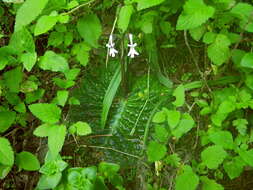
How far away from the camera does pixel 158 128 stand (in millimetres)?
1507

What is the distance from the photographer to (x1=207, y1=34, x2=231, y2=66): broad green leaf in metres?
1.49

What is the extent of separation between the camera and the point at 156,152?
143 centimetres

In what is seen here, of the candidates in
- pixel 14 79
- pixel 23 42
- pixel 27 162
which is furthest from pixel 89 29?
pixel 27 162

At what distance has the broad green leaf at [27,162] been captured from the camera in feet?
4.81

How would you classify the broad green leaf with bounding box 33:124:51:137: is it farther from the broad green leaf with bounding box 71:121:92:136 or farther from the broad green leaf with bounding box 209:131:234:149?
the broad green leaf with bounding box 209:131:234:149

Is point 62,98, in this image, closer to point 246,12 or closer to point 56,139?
point 56,139

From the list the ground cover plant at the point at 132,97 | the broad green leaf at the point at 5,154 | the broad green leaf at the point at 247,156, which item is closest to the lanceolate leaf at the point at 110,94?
→ the ground cover plant at the point at 132,97

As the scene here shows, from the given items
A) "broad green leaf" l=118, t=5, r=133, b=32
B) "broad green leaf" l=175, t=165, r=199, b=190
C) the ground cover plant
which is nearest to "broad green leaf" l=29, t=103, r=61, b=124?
the ground cover plant

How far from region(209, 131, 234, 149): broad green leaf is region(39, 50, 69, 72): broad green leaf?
A: 61 cm

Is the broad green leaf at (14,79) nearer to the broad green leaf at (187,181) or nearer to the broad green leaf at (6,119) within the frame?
the broad green leaf at (6,119)

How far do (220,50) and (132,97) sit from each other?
1.68 feet

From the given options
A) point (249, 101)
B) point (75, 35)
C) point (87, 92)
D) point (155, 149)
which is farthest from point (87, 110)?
point (249, 101)

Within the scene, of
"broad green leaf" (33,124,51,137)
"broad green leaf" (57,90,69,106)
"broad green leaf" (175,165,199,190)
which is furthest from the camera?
"broad green leaf" (57,90,69,106)

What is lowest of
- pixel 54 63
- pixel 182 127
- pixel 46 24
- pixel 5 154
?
pixel 5 154
